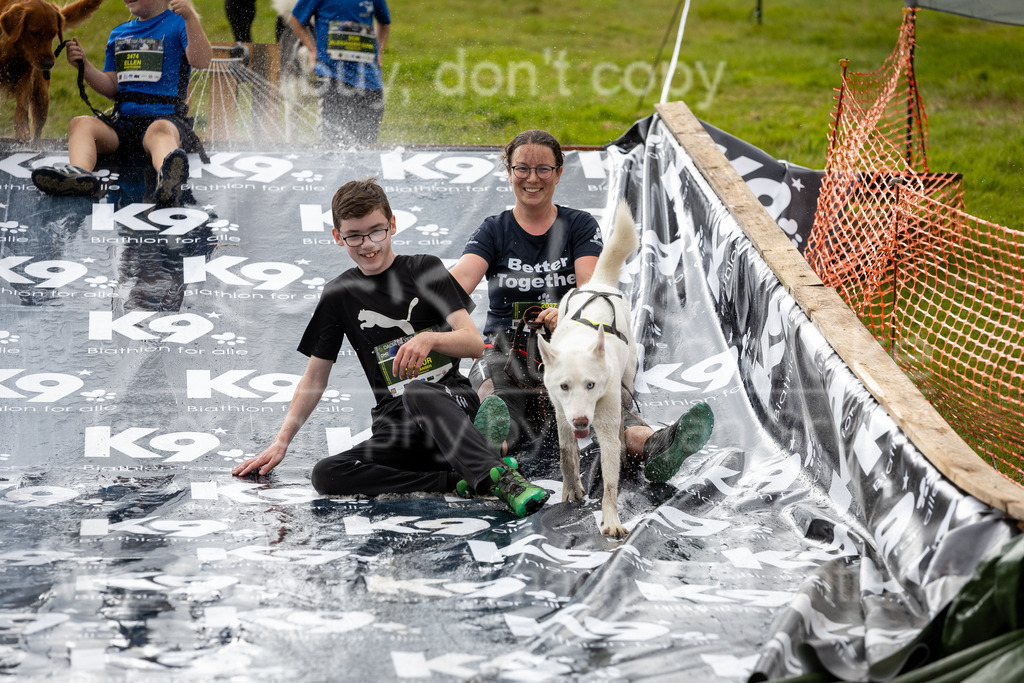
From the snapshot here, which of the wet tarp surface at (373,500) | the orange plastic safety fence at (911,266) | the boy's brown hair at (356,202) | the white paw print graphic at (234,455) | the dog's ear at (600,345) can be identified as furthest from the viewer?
the orange plastic safety fence at (911,266)

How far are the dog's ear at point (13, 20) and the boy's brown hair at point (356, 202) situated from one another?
3.03 metres

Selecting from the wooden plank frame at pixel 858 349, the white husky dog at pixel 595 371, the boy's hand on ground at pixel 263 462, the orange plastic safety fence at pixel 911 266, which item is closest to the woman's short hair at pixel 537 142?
the white husky dog at pixel 595 371

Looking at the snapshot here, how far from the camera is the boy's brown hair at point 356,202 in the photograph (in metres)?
3.42

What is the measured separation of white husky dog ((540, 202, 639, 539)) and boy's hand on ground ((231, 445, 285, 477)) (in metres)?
1.05

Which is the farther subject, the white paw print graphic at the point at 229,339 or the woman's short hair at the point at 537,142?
the white paw print graphic at the point at 229,339

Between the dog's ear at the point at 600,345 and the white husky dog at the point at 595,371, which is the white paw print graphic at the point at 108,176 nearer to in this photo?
the white husky dog at the point at 595,371

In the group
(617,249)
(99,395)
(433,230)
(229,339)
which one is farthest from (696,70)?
(99,395)

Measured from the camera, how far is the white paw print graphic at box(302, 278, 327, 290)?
196 inches

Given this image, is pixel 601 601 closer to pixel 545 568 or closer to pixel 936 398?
pixel 545 568

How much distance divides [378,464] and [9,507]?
4.03 feet

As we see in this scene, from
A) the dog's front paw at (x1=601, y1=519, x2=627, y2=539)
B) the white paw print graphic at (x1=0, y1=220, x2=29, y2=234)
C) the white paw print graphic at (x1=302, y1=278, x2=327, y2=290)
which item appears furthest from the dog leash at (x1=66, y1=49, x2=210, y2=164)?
the dog's front paw at (x1=601, y1=519, x2=627, y2=539)

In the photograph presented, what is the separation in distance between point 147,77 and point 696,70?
25.1 feet

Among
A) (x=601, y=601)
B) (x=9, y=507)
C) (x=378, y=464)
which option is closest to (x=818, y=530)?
(x=601, y=601)

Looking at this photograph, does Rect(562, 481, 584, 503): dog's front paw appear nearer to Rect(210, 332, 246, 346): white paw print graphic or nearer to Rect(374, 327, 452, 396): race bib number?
Rect(374, 327, 452, 396): race bib number
